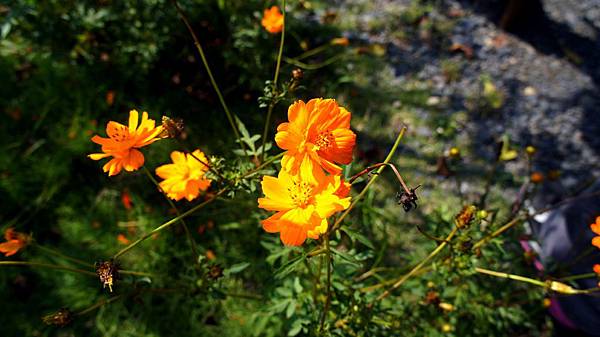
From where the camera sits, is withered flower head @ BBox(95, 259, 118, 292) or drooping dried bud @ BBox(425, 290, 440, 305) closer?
withered flower head @ BBox(95, 259, 118, 292)

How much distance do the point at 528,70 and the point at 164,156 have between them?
8.90ft

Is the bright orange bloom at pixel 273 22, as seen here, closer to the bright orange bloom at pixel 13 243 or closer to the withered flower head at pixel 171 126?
the withered flower head at pixel 171 126

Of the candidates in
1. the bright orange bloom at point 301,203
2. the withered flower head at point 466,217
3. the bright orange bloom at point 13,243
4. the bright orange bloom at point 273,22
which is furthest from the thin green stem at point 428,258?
the bright orange bloom at point 13,243

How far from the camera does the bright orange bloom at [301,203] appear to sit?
101 cm

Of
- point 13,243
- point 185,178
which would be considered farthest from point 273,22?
point 13,243

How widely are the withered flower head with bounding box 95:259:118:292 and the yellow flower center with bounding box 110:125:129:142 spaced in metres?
0.31

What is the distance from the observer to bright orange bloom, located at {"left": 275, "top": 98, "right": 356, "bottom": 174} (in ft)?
3.37

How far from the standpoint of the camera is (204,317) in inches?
86.4

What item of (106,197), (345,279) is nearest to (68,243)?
(106,197)

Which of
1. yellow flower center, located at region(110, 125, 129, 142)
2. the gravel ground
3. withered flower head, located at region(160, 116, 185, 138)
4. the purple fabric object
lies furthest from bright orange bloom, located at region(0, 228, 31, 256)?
the gravel ground

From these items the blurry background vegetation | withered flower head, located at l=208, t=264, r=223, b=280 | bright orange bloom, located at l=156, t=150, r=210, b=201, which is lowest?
the blurry background vegetation

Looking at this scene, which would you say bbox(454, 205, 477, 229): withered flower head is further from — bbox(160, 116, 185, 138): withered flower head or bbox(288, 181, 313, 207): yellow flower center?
bbox(160, 116, 185, 138): withered flower head

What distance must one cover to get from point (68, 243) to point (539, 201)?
2.80m

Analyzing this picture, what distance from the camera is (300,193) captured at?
3.53 ft
